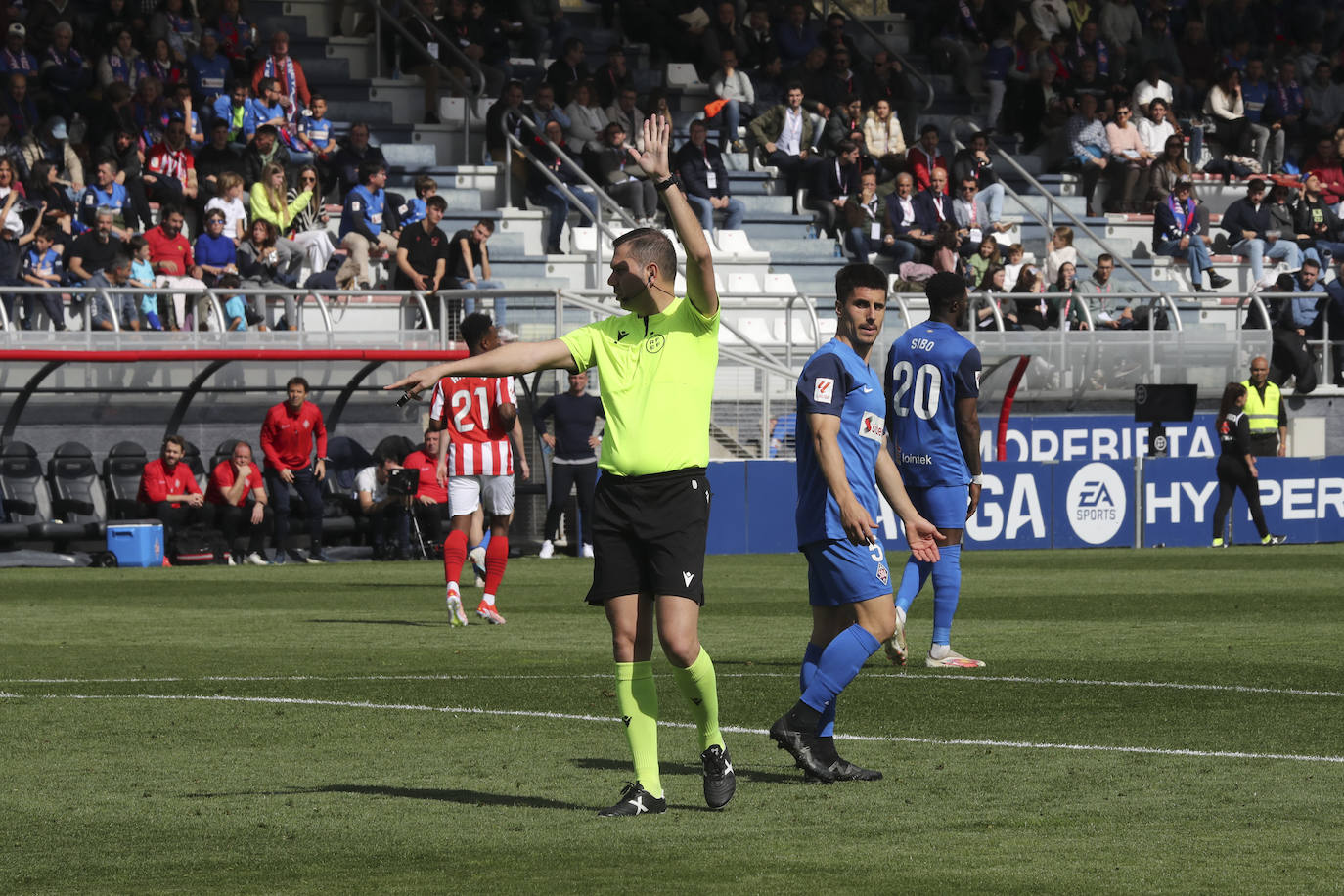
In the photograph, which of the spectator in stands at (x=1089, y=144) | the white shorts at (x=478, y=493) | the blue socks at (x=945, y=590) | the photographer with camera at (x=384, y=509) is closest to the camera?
the blue socks at (x=945, y=590)

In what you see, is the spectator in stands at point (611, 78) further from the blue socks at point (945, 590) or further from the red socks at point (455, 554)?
the blue socks at point (945, 590)

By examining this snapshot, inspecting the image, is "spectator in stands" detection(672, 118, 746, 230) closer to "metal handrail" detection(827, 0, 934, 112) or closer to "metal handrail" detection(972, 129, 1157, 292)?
"metal handrail" detection(972, 129, 1157, 292)

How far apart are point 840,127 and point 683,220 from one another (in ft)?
83.3

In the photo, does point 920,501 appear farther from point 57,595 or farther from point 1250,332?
point 1250,332

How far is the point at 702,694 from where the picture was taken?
23.1 feet

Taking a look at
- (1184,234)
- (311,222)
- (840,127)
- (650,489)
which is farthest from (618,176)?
(650,489)

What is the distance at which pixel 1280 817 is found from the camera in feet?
21.8

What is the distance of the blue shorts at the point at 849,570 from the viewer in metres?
7.74

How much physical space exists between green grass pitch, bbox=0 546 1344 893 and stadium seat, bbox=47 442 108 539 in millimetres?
6953

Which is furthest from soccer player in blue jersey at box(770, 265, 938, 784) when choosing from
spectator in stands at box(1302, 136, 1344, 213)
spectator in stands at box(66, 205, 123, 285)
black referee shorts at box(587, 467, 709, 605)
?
spectator in stands at box(1302, 136, 1344, 213)

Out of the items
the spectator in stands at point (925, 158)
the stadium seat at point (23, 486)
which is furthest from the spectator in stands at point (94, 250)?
the spectator in stands at point (925, 158)

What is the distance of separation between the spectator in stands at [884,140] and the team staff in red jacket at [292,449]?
1222cm

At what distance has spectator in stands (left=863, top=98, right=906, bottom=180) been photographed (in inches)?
1252

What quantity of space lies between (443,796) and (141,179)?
18.9 metres
